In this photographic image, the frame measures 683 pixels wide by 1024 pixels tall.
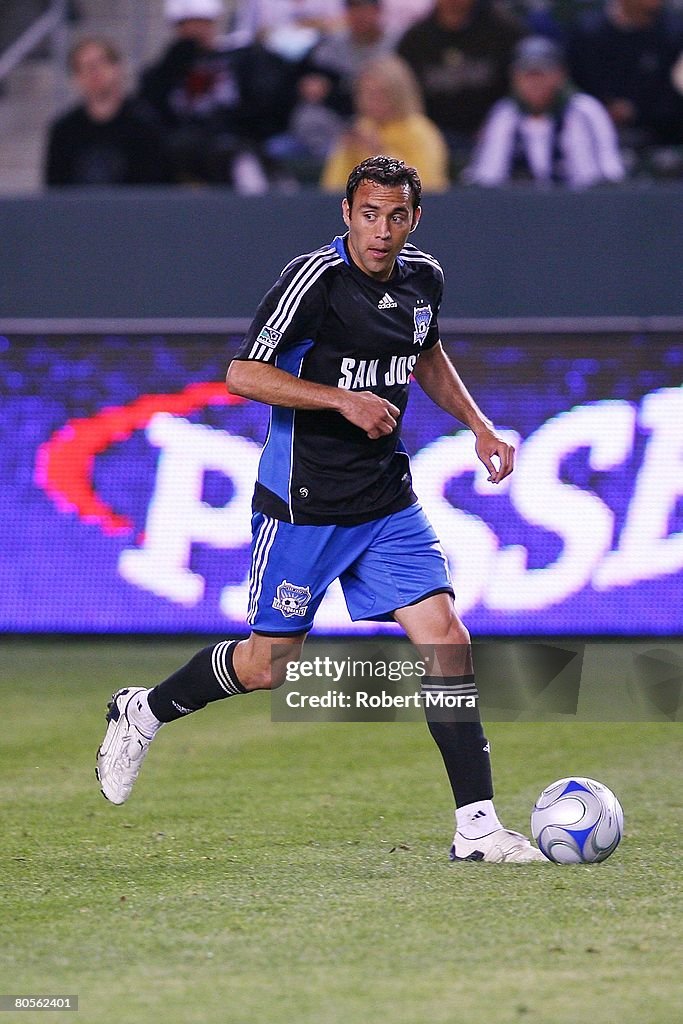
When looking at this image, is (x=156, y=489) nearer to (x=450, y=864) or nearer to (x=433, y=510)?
(x=433, y=510)

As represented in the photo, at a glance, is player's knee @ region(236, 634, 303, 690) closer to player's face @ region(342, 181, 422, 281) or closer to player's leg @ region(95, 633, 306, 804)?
player's leg @ region(95, 633, 306, 804)

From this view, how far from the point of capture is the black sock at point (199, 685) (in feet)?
17.9

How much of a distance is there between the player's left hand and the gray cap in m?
5.72

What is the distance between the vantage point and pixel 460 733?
5070 mm

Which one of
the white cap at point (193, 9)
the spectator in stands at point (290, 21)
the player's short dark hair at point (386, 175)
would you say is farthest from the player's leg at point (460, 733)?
the white cap at point (193, 9)

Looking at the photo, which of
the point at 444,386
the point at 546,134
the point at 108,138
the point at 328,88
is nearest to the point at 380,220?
the point at 444,386

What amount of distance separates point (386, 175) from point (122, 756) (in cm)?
210

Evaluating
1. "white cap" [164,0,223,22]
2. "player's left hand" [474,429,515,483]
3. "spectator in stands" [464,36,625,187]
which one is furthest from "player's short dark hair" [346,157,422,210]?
"white cap" [164,0,223,22]

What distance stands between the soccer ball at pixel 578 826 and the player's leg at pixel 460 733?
0.33 feet

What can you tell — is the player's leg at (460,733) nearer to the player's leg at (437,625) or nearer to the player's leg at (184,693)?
the player's leg at (437,625)

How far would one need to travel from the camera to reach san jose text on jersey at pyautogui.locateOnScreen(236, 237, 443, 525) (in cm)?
515

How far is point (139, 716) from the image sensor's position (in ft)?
18.3

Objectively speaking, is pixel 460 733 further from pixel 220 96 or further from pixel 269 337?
pixel 220 96

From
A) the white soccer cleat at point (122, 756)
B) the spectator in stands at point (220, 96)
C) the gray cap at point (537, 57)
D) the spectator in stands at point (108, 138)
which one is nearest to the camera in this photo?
the white soccer cleat at point (122, 756)
